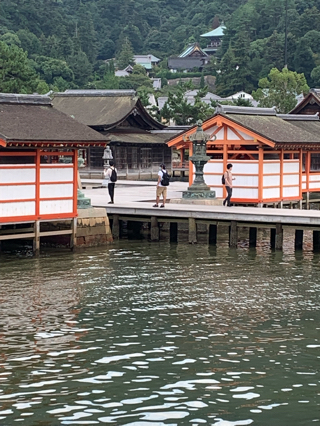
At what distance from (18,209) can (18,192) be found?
523 millimetres

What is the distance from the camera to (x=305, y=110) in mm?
60562

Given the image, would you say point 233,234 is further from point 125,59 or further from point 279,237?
point 125,59

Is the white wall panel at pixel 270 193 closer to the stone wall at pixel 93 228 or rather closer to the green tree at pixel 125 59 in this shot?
the stone wall at pixel 93 228

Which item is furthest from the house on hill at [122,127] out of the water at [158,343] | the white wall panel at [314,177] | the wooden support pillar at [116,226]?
the water at [158,343]

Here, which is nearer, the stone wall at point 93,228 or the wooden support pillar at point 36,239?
the wooden support pillar at point 36,239

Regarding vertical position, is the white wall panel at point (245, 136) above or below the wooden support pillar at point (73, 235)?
above

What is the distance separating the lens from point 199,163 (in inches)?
1371

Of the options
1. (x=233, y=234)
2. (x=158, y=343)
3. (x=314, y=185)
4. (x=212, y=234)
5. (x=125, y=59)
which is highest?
(x=125, y=59)

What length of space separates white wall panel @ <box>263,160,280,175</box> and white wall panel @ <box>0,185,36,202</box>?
11181mm

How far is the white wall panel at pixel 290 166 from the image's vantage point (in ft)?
122

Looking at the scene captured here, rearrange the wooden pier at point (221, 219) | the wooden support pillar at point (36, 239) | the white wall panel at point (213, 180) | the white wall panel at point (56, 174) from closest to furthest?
the white wall panel at point (56, 174) → the wooden support pillar at point (36, 239) → the wooden pier at point (221, 219) → the white wall panel at point (213, 180)

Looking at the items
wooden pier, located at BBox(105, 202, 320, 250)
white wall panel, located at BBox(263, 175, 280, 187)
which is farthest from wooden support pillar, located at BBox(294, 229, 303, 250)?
white wall panel, located at BBox(263, 175, 280, 187)

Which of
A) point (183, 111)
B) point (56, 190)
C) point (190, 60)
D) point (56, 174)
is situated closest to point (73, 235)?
point (56, 190)

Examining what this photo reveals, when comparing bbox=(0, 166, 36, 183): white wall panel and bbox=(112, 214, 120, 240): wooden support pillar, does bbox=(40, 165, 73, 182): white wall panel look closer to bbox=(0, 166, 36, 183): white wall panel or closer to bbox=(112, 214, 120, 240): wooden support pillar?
bbox=(0, 166, 36, 183): white wall panel
